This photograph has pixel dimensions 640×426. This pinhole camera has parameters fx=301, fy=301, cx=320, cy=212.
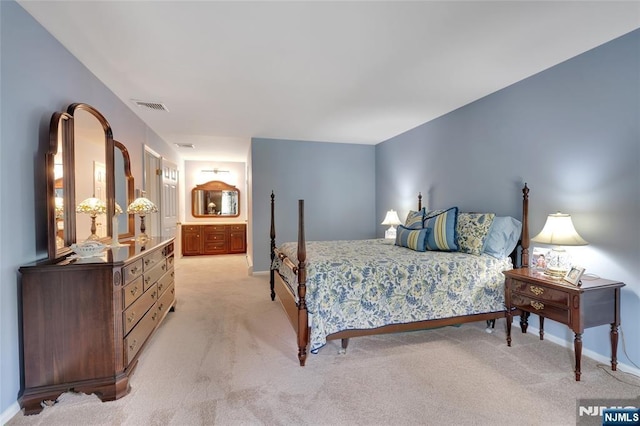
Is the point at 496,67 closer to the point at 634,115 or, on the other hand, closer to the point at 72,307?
the point at 634,115

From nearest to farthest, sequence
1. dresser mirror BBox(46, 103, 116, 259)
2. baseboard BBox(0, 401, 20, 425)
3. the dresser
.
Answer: baseboard BBox(0, 401, 20, 425) < the dresser < dresser mirror BBox(46, 103, 116, 259)

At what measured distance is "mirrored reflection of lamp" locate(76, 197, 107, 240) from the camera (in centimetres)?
242

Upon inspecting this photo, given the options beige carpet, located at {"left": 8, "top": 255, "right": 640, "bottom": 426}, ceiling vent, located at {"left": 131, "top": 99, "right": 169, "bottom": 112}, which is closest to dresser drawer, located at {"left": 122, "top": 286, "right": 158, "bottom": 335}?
beige carpet, located at {"left": 8, "top": 255, "right": 640, "bottom": 426}

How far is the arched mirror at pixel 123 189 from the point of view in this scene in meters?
3.15

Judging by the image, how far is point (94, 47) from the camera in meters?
2.32

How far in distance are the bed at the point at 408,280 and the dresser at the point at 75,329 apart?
4.06ft

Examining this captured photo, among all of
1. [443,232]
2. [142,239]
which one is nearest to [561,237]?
[443,232]

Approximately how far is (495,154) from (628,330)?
1910 mm

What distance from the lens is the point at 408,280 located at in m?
2.65

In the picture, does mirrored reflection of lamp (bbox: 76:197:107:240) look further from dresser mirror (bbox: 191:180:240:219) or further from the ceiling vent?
dresser mirror (bbox: 191:180:240:219)

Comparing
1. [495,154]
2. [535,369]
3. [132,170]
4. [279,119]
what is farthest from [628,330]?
[132,170]

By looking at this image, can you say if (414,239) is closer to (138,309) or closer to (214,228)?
(138,309)

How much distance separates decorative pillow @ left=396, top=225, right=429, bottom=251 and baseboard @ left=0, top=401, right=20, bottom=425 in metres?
3.32

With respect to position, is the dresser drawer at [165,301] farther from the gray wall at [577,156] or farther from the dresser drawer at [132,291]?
the gray wall at [577,156]
